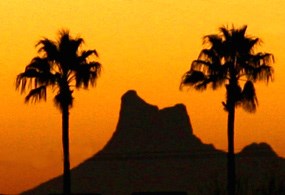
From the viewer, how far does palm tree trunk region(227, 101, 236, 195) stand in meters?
70.2

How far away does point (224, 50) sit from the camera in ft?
242

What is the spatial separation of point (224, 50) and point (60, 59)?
9.89m

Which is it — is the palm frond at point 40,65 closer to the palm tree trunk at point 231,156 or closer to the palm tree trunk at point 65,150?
the palm tree trunk at point 65,150

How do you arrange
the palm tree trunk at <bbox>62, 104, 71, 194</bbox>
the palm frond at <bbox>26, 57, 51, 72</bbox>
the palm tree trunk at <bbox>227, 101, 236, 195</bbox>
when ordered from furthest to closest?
the palm frond at <bbox>26, 57, 51, 72</bbox>
the palm tree trunk at <bbox>227, 101, 236, 195</bbox>
the palm tree trunk at <bbox>62, 104, 71, 194</bbox>

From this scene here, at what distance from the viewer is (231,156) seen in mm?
71125

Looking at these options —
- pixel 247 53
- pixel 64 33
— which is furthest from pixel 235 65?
pixel 64 33

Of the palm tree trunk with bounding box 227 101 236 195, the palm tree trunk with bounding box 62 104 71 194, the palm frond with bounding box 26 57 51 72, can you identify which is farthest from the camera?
the palm frond with bounding box 26 57 51 72

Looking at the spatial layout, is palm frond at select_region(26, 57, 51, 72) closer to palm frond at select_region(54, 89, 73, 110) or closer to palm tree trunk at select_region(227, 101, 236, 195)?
palm frond at select_region(54, 89, 73, 110)

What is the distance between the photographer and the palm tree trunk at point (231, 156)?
230 feet

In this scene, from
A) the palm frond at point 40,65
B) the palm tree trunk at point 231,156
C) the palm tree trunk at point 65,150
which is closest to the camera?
the palm tree trunk at point 65,150

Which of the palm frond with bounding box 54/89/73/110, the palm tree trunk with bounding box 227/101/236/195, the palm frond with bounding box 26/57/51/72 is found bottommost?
the palm tree trunk with bounding box 227/101/236/195

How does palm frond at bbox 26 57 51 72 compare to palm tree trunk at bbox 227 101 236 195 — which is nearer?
palm tree trunk at bbox 227 101 236 195

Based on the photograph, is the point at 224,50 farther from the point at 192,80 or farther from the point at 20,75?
the point at 20,75

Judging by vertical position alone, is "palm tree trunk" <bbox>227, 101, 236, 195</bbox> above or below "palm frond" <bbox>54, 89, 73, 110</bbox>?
below
